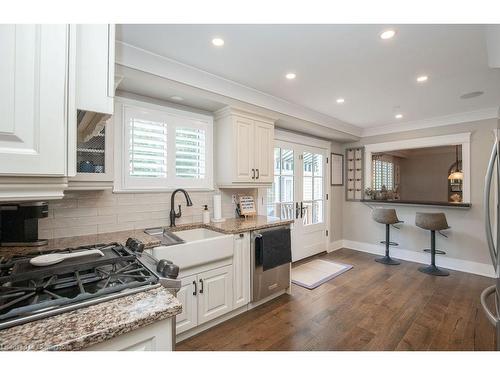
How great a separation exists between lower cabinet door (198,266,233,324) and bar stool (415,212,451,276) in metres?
3.23

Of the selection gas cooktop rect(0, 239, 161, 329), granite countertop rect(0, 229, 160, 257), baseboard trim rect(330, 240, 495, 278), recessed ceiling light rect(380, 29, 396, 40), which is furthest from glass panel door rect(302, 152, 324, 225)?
gas cooktop rect(0, 239, 161, 329)

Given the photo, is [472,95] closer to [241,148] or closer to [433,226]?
[433,226]

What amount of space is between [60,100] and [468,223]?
16.4 ft

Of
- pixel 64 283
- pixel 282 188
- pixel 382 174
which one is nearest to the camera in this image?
pixel 64 283

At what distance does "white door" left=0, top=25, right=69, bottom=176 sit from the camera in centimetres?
70

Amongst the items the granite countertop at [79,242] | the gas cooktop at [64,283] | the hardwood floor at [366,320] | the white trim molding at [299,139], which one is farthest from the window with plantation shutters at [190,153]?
the hardwood floor at [366,320]

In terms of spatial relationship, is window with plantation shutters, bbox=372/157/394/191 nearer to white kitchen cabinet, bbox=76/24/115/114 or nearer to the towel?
the towel

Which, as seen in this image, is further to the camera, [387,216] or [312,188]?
[312,188]

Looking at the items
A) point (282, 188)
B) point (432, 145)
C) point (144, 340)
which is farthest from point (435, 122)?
point (144, 340)

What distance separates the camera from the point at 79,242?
1824mm

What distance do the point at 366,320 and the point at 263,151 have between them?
2.17 meters

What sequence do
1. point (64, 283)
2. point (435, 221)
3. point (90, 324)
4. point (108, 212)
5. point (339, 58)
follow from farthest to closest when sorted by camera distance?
point (435, 221)
point (108, 212)
point (339, 58)
point (64, 283)
point (90, 324)

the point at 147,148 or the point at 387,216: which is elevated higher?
the point at 147,148

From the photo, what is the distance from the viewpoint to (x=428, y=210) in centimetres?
402
